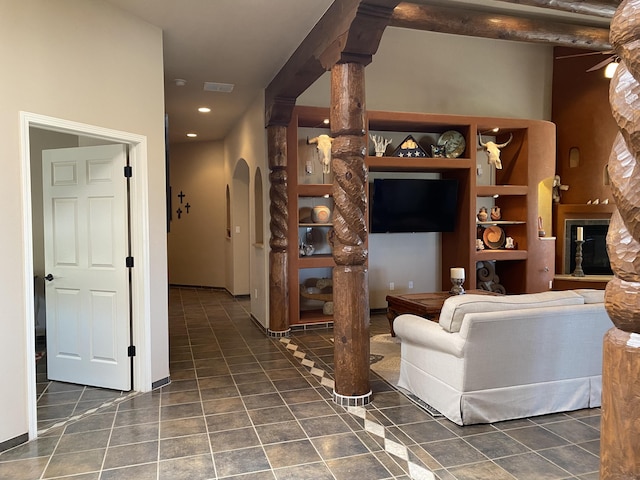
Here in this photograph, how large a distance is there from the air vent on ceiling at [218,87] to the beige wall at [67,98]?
1.58 m

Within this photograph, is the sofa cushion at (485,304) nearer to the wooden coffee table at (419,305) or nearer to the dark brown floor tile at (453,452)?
the dark brown floor tile at (453,452)

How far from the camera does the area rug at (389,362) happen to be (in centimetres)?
351

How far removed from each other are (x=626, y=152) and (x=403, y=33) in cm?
596

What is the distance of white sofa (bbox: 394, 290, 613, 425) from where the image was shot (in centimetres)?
305

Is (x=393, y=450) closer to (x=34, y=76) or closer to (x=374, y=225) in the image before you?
(x=34, y=76)

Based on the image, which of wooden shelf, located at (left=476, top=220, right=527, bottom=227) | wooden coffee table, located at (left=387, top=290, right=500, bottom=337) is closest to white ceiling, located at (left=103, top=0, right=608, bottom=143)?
wooden shelf, located at (left=476, top=220, right=527, bottom=227)

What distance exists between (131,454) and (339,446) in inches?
48.6

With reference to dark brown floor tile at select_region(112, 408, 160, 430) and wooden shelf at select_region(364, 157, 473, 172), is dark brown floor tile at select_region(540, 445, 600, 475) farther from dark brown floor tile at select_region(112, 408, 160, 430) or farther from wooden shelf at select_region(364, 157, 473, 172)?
wooden shelf at select_region(364, 157, 473, 172)

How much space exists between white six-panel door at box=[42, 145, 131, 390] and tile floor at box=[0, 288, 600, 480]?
0.31 m

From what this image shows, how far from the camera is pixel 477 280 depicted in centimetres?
696

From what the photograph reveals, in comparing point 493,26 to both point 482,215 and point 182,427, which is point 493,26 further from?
point 182,427

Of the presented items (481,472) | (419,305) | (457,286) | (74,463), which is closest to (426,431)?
(481,472)

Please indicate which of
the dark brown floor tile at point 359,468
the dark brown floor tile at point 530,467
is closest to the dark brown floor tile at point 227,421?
the dark brown floor tile at point 359,468

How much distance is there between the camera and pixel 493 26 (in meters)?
4.44
